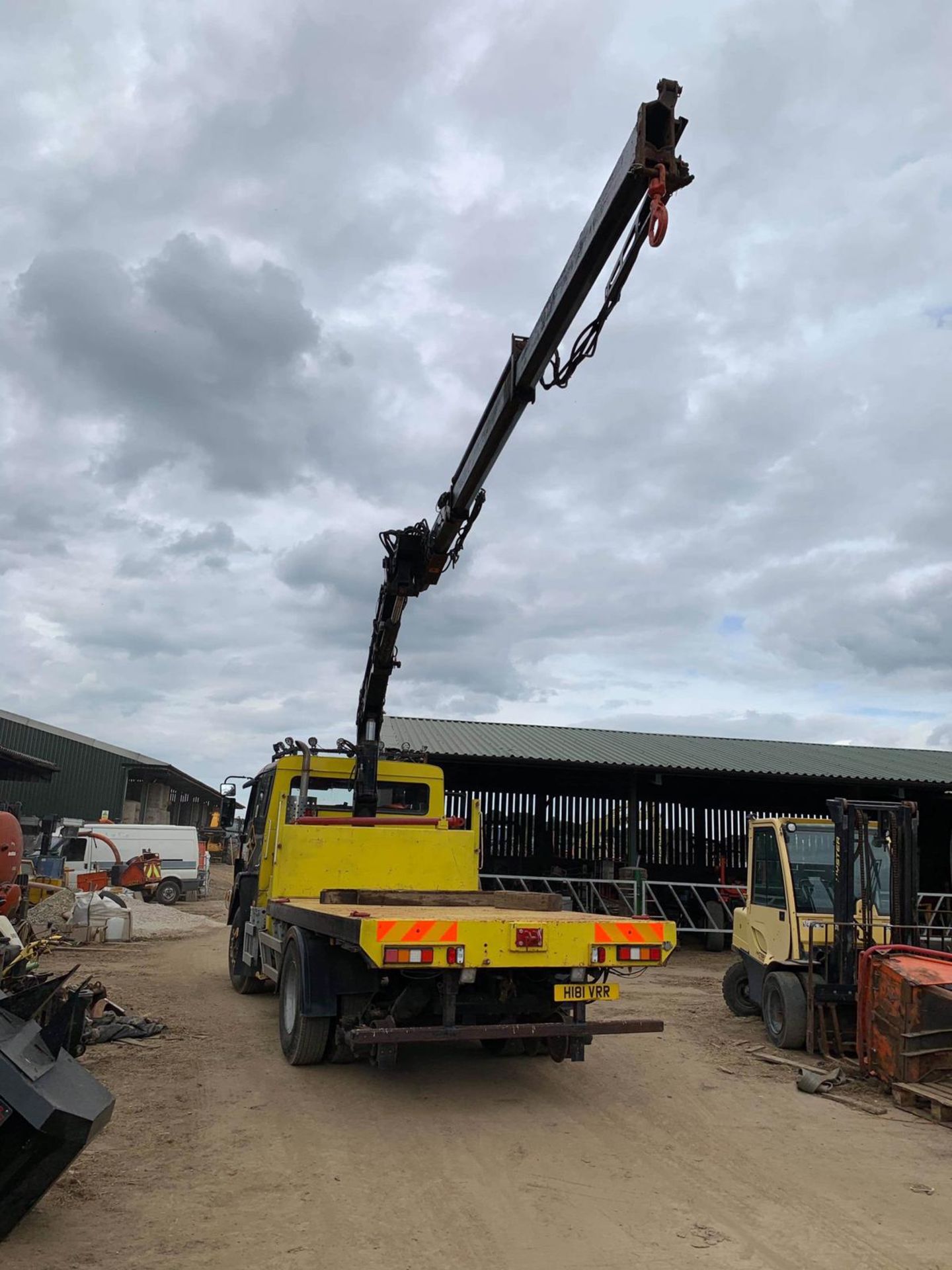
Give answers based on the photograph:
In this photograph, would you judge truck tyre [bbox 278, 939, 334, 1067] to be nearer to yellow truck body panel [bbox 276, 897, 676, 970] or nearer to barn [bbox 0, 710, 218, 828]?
yellow truck body panel [bbox 276, 897, 676, 970]

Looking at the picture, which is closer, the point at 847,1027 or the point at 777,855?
the point at 847,1027

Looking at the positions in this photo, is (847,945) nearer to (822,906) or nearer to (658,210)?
(822,906)

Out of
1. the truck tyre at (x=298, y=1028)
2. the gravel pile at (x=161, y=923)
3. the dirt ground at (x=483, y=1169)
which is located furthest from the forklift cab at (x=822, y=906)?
the gravel pile at (x=161, y=923)

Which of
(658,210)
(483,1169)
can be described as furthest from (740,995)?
(658,210)

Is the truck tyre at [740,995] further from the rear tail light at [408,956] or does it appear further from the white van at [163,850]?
the white van at [163,850]

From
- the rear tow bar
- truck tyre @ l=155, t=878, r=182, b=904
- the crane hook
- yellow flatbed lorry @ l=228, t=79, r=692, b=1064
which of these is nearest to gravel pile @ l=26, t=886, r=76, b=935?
yellow flatbed lorry @ l=228, t=79, r=692, b=1064

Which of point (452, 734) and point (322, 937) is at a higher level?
point (452, 734)

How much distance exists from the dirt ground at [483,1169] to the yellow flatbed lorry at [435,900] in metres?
0.50

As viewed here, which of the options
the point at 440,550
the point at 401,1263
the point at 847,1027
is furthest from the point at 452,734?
the point at 401,1263

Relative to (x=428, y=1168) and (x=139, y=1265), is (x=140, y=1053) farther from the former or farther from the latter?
(x=139, y=1265)

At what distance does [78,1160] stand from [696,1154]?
3485 mm

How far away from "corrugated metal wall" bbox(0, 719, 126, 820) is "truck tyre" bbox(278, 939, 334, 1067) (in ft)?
105

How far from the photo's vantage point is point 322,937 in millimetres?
7184

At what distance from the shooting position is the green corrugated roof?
18.9m
